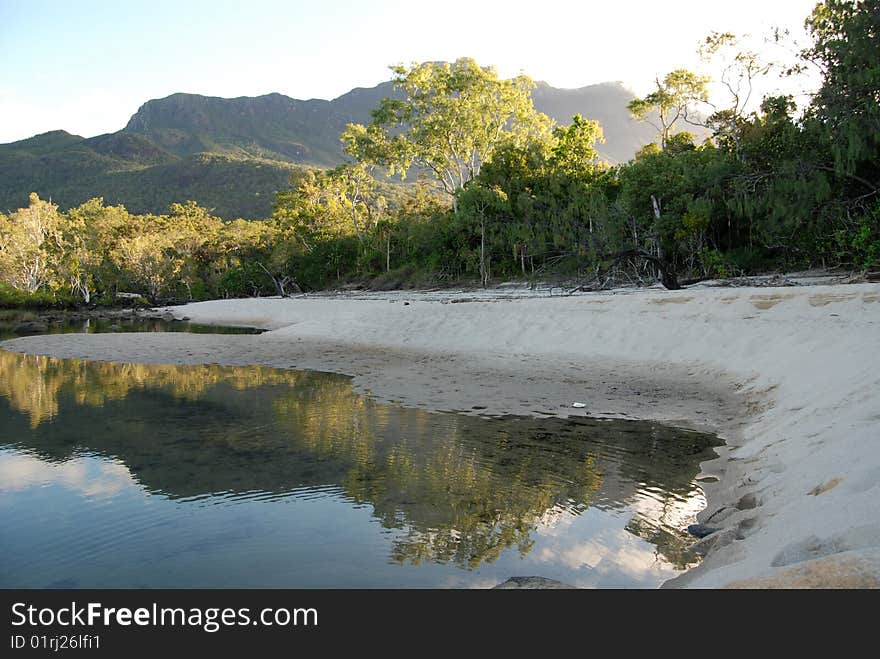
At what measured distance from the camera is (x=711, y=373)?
383 inches

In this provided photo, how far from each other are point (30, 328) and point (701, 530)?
113 ft

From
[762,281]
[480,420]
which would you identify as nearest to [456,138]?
[762,281]

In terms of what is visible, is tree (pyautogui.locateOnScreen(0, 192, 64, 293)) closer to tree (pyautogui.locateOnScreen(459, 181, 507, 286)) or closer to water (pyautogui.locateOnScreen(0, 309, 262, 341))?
water (pyautogui.locateOnScreen(0, 309, 262, 341))

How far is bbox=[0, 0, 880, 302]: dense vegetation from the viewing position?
17922 mm

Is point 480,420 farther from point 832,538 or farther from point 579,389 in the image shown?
point 832,538

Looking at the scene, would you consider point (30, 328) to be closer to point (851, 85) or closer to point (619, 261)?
point (619, 261)

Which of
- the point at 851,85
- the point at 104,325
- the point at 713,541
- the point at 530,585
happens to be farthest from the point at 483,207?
the point at 530,585

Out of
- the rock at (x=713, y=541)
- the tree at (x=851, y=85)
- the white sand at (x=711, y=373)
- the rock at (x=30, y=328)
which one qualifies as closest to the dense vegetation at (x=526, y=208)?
the tree at (x=851, y=85)

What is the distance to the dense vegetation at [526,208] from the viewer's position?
58.8 feet

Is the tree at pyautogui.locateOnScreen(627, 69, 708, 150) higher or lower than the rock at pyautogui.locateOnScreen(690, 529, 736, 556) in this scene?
higher

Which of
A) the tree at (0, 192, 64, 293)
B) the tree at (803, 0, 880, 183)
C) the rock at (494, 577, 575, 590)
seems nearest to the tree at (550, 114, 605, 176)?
the tree at (803, 0, 880, 183)

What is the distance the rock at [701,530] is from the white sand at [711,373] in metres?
0.10

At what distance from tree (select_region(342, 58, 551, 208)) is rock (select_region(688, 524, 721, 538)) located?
36877mm

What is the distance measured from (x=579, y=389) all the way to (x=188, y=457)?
5.85 meters
